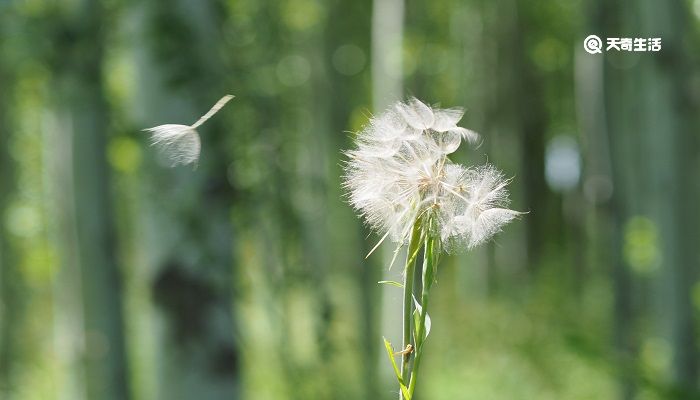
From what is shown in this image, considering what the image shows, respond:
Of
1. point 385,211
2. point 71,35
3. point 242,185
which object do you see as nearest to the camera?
point 385,211

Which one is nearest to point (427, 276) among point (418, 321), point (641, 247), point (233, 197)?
point (418, 321)

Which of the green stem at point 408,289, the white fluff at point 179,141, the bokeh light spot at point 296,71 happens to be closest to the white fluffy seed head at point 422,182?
the green stem at point 408,289

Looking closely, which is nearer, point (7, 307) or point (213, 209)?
point (213, 209)

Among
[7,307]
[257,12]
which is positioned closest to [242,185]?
[257,12]

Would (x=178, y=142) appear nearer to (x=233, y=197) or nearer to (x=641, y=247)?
(x=233, y=197)

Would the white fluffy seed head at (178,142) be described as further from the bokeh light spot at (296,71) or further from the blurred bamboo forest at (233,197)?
the bokeh light spot at (296,71)

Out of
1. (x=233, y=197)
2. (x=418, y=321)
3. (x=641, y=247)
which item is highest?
(x=233, y=197)

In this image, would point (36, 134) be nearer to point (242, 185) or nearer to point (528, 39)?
point (528, 39)
